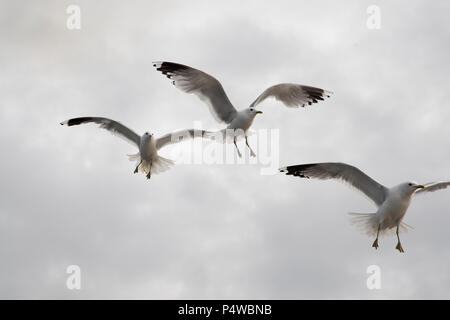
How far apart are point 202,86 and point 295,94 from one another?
1.51m

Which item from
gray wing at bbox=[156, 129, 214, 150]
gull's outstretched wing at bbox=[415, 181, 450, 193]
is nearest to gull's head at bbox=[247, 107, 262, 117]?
gray wing at bbox=[156, 129, 214, 150]

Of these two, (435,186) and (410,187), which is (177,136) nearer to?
(410,187)

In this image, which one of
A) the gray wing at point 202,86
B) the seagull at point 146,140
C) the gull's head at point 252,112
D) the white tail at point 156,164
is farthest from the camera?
the white tail at point 156,164

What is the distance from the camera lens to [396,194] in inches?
388

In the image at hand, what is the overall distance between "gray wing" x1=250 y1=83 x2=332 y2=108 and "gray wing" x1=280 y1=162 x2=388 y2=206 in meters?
1.60

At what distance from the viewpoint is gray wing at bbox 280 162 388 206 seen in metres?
10.1

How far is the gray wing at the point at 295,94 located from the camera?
1128 centimetres

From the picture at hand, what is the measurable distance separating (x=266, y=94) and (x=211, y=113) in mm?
894

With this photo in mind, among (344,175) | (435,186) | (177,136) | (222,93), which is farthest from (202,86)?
(435,186)

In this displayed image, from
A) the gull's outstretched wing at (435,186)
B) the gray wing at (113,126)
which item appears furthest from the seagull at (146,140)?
the gull's outstretched wing at (435,186)

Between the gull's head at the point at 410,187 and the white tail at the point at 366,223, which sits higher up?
the gull's head at the point at 410,187

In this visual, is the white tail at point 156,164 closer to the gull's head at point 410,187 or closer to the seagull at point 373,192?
the seagull at point 373,192

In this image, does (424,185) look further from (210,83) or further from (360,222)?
(210,83)

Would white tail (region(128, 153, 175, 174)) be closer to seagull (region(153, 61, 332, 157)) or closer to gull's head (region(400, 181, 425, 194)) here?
seagull (region(153, 61, 332, 157))
